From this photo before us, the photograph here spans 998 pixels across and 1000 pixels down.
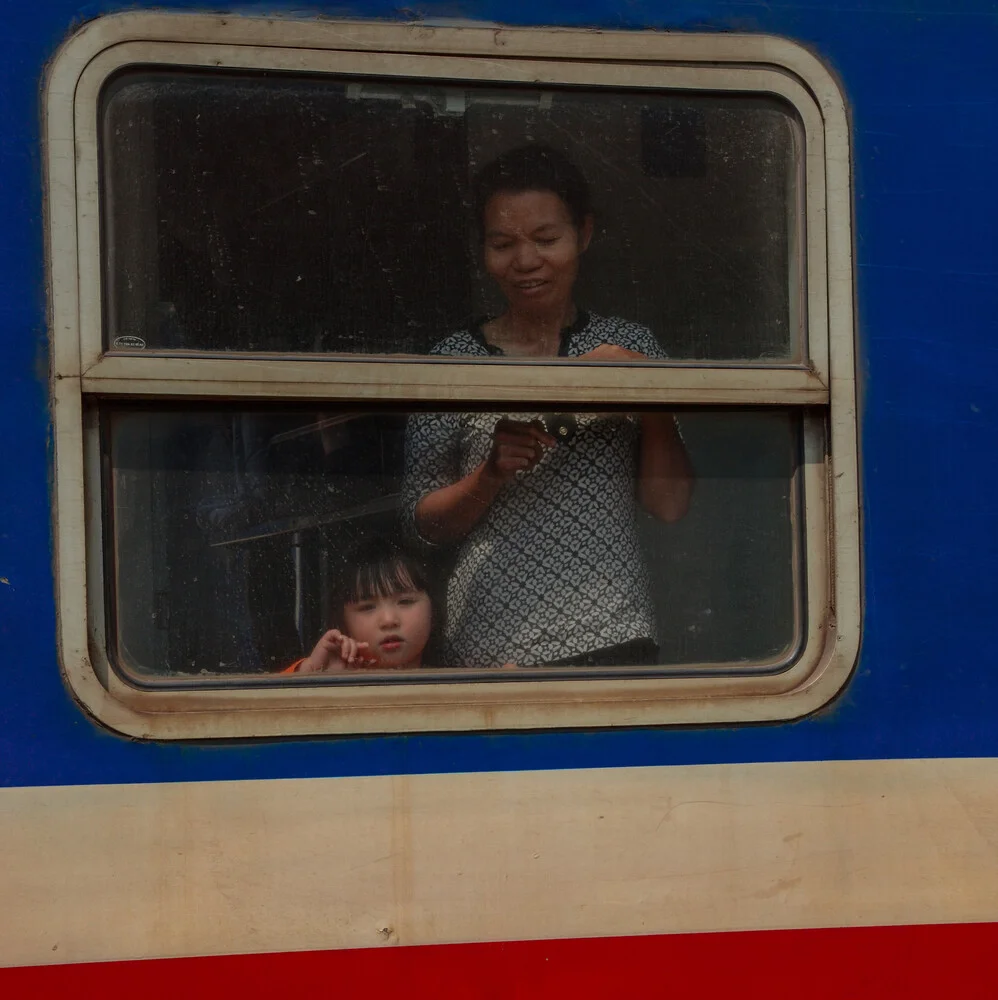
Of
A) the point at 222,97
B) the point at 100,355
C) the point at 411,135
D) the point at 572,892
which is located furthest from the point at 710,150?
the point at 572,892

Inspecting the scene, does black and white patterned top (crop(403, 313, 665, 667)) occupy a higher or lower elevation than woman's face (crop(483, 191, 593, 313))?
lower

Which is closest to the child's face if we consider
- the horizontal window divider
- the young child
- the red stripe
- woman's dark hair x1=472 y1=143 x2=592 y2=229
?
the young child

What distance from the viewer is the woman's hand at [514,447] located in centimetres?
175

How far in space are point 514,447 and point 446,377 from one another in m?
0.14

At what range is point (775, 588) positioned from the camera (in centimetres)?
180

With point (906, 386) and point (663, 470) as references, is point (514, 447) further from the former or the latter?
point (906, 386)

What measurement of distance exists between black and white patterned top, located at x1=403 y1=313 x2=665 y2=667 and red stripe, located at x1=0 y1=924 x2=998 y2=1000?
40 centimetres

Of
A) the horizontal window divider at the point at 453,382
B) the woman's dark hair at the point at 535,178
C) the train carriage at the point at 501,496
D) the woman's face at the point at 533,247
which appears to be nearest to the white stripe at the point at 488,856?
the train carriage at the point at 501,496

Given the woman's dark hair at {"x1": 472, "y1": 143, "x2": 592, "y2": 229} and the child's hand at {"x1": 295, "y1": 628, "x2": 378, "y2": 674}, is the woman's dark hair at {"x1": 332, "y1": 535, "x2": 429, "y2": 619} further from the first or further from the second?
the woman's dark hair at {"x1": 472, "y1": 143, "x2": 592, "y2": 229}

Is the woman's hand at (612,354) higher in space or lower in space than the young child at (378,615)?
higher

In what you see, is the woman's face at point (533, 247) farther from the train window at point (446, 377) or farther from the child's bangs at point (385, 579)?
the child's bangs at point (385, 579)

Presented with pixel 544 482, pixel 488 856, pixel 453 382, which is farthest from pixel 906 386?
pixel 488 856

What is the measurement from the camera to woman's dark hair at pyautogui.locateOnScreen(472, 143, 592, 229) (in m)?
1.75

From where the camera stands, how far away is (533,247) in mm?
1775
